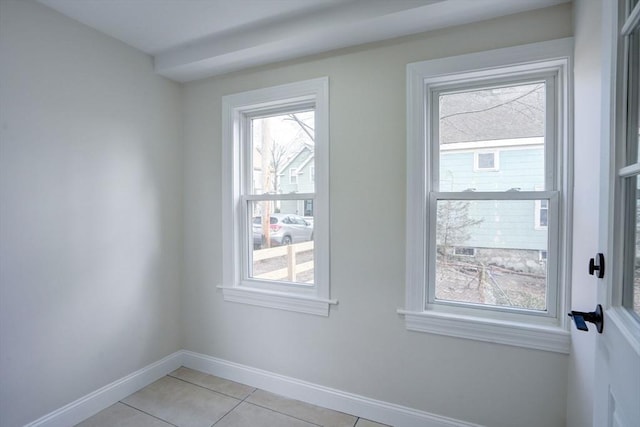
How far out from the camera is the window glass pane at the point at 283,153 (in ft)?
7.68

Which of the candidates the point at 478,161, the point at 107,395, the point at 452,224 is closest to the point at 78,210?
the point at 107,395

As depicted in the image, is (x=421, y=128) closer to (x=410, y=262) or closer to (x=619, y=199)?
(x=410, y=262)

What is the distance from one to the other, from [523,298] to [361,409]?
1255 millimetres

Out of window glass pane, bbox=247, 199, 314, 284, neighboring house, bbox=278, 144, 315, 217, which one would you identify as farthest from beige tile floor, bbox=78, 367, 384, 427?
neighboring house, bbox=278, 144, 315, 217

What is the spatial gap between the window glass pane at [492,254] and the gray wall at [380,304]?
10.4 inches

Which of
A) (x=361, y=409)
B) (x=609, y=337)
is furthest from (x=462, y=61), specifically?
(x=361, y=409)

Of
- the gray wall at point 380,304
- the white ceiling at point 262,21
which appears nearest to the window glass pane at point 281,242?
the gray wall at point 380,304

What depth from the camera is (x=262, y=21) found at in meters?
2.01

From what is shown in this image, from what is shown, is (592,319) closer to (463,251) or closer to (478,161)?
(463,251)

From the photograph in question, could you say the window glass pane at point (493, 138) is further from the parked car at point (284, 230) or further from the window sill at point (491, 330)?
the parked car at point (284, 230)

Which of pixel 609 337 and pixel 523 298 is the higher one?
pixel 609 337

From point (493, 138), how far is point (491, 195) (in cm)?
34

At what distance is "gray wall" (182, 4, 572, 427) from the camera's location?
1.71m

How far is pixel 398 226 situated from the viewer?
77.6 inches
